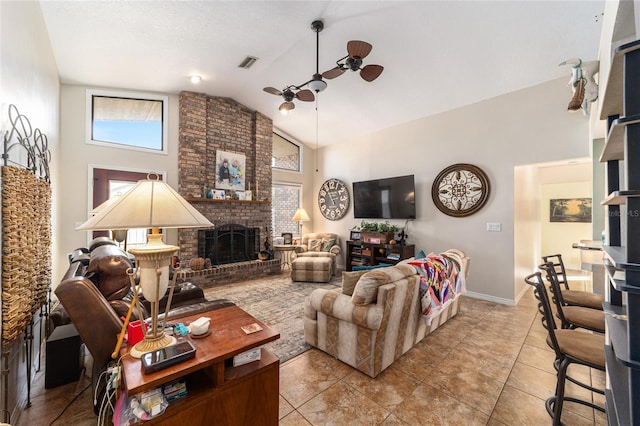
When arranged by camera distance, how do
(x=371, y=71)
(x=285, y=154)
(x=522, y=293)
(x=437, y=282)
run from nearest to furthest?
(x=437, y=282)
(x=371, y=71)
(x=522, y=293)
(x=285, y=154)

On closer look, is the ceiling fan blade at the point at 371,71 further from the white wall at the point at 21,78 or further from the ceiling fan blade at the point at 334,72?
the white wall at the point at 21,78

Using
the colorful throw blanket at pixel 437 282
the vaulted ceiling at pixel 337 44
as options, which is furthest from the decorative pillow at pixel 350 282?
the vaulted ceiling at pixel 337 44

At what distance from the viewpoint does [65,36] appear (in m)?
3.21

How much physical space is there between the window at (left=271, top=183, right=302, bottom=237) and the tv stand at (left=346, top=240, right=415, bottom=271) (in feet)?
6.22

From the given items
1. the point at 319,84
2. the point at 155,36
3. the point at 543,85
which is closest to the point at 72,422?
the point at 319,84

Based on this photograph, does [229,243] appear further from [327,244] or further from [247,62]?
[247,62]

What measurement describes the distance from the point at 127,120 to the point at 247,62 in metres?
2.53

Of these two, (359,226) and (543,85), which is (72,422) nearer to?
(359,226)

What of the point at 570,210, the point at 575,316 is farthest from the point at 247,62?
the point at 570,210

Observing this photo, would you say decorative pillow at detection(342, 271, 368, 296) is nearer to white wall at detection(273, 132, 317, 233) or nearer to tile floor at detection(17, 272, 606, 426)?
tile floor at detection(17, 272, 606, 426)

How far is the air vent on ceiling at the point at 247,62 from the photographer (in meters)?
4.03

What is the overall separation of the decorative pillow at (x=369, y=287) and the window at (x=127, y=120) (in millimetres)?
4720

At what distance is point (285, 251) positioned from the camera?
6355 millimetres

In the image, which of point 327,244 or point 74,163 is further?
point 327,244
